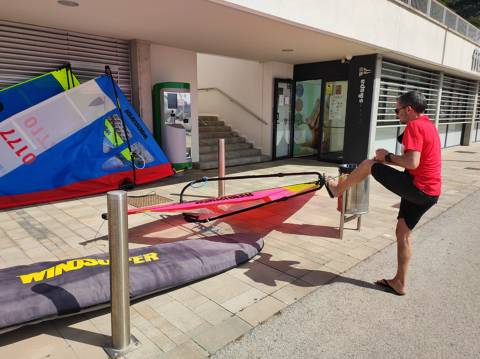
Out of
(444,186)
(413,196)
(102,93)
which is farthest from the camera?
(444,186)

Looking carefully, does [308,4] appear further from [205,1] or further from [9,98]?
[9,98]

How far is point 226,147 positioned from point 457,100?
10.5 meters

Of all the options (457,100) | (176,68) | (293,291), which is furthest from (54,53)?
(457,100)

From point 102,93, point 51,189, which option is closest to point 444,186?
point 102,93

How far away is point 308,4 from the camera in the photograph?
231 inches

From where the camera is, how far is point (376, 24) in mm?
7555

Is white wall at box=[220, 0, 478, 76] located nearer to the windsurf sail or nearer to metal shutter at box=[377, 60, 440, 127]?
metal shutter at box=[377, 60, 440, 127]

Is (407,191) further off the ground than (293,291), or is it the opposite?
(407,191)

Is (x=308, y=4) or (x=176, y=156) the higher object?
(x=308, y=4)

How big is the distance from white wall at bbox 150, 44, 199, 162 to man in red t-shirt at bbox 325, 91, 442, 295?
593 centimetres

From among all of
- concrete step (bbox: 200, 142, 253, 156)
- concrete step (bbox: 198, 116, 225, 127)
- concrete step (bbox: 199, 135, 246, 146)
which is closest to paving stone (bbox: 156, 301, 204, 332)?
concrete step (bbox: 200, 142, 253, 156)

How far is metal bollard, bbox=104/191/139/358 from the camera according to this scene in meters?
2.04

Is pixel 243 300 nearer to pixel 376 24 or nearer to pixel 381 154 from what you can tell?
pixel 381 154

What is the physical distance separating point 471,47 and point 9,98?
1454 cm
